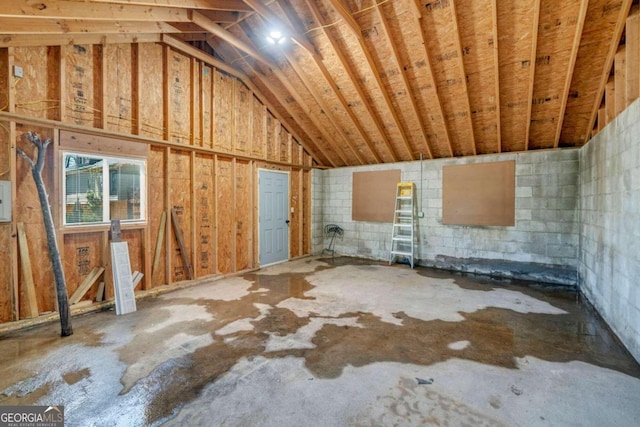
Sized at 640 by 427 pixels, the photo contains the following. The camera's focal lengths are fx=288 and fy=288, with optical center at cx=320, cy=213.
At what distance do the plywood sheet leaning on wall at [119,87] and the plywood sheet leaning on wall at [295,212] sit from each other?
3.43 metres

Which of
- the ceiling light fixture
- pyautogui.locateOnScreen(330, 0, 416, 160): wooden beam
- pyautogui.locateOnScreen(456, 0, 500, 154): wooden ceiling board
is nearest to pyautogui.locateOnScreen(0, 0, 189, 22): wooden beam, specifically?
the ceiling light fixture

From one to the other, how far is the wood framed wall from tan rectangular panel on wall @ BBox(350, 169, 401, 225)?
1888 mm

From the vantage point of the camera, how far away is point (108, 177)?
12.8ft

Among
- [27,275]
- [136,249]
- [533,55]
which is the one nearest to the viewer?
[27,275]

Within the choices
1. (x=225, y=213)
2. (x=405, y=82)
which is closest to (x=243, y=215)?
(x=225, y=213)

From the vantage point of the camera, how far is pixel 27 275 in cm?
320

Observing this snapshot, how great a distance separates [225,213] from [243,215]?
42 centimetres

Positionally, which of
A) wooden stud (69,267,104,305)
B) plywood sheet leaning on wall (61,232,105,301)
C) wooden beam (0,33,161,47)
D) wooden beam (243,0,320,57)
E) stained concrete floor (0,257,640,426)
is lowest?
stained concrete floor (0,257,640,426)

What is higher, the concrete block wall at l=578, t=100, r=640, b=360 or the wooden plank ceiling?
the wooden plank ceiling

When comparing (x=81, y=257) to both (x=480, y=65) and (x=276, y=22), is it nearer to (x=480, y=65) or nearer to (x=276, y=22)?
(x=276, y=22)

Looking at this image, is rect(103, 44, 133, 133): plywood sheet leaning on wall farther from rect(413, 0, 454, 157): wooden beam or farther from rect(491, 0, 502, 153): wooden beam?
rect(491, 0, 502, 153): wooden beam

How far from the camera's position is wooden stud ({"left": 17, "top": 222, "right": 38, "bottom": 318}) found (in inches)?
125

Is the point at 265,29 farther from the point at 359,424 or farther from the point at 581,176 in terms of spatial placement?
the point at 581,176

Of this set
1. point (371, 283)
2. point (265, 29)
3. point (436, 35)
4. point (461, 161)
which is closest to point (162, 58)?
point (265, 29)
